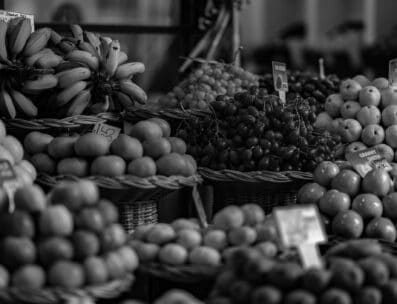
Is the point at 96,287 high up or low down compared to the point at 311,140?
down

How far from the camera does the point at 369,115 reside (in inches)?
115

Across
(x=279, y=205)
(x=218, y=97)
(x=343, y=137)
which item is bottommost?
(x=279, y=205)

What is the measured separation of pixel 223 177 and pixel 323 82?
990 millimetres

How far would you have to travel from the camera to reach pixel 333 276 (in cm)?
162

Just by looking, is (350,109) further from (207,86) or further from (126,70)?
(126,70)

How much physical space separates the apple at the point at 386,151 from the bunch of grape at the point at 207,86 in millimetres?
637

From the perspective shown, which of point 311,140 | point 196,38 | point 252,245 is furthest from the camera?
point 196,38

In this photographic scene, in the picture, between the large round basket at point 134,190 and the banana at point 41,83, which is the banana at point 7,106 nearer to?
the banana at point 41,83

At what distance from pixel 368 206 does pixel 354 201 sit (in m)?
0.06

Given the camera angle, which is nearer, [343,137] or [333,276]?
[333,276]

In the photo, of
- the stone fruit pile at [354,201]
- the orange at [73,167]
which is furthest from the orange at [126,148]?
the stone fruit pile at [354,201]

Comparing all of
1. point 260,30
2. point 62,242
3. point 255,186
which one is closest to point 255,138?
point 255,186

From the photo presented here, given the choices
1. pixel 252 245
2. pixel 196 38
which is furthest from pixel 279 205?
pixel 196 38

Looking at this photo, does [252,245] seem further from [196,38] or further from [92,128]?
[196,38]
